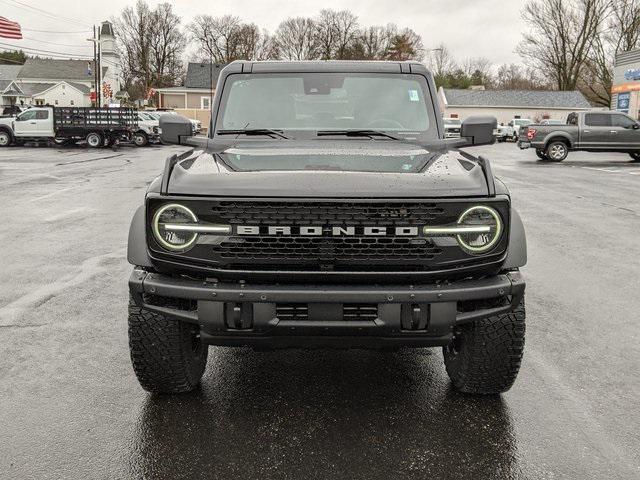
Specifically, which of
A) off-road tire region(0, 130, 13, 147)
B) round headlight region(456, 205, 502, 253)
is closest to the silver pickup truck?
round headlight region(456, 205, 502, 253)

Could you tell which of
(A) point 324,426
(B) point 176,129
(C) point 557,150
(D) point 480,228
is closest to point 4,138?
(C) point 557,150

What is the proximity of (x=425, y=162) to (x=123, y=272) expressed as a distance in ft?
13.7

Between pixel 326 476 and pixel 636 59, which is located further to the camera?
pixel 636 59

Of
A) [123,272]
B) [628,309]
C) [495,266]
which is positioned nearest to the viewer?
[495,266]

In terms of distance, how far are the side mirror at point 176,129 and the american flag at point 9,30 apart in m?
38.5

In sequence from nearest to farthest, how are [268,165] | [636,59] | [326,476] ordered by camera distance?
1. [326,476]
2. [268,165]
3. [636,59]

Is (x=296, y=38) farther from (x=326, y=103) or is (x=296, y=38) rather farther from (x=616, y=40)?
(x=326, y=103)

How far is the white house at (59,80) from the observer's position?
95.8 m

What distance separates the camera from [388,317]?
296cm

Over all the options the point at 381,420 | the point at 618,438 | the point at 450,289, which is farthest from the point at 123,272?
the point at 618,438

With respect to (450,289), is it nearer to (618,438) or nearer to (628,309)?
(618,438)

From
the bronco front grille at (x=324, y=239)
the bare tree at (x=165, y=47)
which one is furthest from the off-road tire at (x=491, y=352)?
the bare tree at (x=165, y=47)

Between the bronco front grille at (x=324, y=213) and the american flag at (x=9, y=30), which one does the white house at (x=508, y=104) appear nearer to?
the american flag at (x=9, y=30)

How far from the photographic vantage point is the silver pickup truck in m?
25.7
